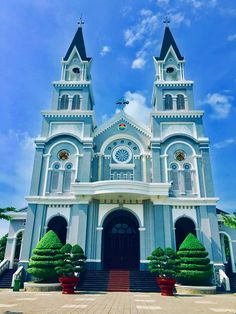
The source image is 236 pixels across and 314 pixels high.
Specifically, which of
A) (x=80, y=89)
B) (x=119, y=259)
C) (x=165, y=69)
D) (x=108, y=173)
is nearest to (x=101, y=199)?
(x=108, y=173)

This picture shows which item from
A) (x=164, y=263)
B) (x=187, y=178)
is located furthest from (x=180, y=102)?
(x=164, y=263)

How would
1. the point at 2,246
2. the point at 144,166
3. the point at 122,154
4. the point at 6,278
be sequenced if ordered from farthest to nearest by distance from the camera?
the point at 2,246 < the point at 122,154 < the point at 144,166 < the point at 6,278

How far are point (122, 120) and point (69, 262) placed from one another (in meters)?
14.0

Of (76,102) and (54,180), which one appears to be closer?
(54,180)

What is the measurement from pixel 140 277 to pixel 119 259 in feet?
11.0

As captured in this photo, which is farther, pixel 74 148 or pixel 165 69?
pixel 165 69

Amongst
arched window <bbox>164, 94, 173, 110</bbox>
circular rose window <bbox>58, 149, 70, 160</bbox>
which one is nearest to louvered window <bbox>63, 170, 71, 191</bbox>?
circular rose window <bbox>58, 149, 70, 160</bbox>

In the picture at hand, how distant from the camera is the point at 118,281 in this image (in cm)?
1736

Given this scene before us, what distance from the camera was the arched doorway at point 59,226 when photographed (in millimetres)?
21906

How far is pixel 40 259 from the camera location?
16.9m

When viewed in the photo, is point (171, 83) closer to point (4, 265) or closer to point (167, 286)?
point (167, 286)

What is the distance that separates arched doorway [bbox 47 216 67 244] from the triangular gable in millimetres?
8129

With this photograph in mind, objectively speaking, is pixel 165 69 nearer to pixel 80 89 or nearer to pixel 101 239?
pixel 80 89

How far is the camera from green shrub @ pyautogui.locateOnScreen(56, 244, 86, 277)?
50.4 feet
